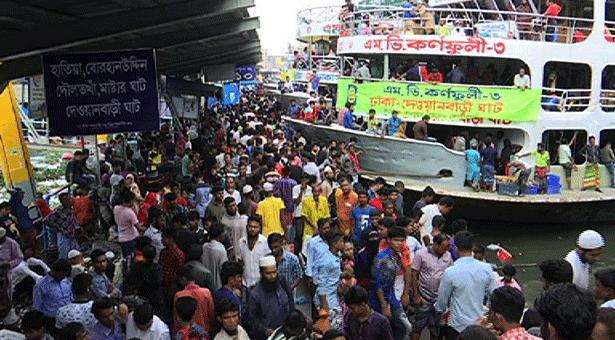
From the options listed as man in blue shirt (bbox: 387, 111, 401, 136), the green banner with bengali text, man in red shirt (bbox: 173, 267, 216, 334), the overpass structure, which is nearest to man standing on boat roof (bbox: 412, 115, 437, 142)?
the green banner with bengali text

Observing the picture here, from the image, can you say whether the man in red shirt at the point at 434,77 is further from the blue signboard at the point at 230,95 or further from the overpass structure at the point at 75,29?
the blue signboard at the point at 230,95

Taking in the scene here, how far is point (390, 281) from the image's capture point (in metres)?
5.68

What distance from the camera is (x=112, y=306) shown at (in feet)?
15.3

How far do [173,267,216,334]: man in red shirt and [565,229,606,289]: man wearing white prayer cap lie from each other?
3.03 meters

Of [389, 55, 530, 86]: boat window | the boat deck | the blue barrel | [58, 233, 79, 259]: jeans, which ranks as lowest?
the boat deck

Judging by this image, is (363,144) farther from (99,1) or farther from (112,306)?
(112,306)

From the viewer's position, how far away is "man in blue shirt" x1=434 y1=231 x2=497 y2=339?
16.9 feet

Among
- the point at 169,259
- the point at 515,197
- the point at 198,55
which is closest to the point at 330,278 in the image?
the point at 169,259

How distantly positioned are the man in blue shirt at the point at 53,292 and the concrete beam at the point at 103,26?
4.15 m

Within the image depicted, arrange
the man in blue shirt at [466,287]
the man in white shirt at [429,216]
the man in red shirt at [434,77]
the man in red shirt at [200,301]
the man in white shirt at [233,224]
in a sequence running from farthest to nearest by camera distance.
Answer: the man in red shirt at [434,77] < the man in white shirt at [429,216] < the man in white shirt at [233,224] < the man in blue shirt at [466,287] < the man in red shirt at [200,301]

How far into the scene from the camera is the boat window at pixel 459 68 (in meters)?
15.1

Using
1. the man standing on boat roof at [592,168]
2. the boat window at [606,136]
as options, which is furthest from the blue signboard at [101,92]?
the boat window at [606,136]

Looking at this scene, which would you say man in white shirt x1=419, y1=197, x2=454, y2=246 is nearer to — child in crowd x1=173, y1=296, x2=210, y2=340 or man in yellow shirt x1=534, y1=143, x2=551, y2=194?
child in crowd x1=173, y1=296, x2=210, y2=340

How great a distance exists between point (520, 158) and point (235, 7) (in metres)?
7.52
